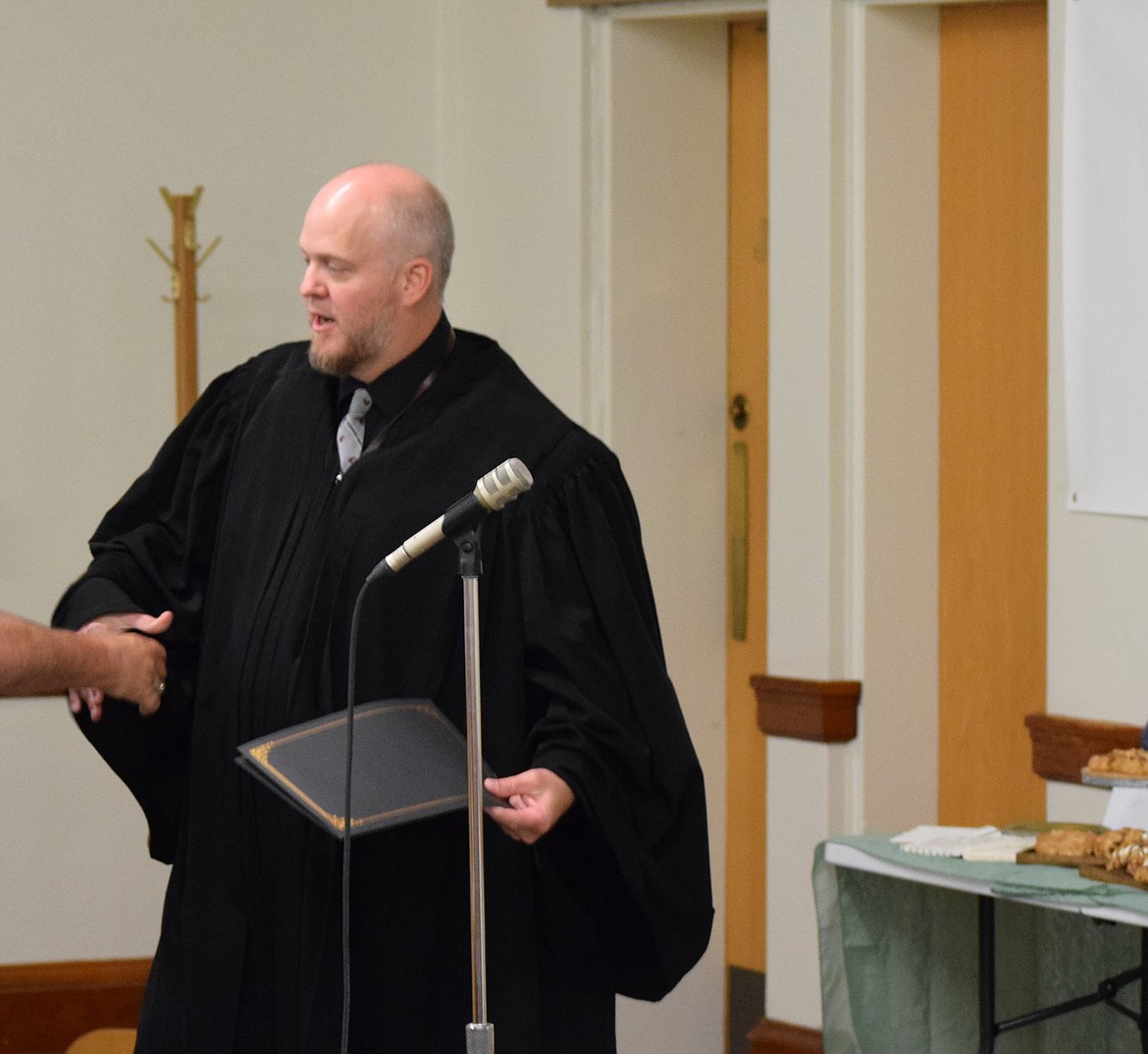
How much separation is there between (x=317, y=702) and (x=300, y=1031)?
475 mm

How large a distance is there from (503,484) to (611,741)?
701mm

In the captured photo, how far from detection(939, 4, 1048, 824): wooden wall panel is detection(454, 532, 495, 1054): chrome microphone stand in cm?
261

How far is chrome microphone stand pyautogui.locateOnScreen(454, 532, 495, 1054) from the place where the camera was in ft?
6.80

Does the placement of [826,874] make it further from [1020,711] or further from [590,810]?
[590,810]

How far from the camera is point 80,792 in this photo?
181 inches

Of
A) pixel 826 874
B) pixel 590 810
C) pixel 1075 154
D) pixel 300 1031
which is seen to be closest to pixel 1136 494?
pixel 1075 154

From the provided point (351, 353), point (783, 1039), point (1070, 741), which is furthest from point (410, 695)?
point (783, 1039)

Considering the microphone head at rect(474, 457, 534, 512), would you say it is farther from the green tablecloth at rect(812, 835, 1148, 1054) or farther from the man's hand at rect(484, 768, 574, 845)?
the green tablecloth at rect(812, 835, 1148, 1054)

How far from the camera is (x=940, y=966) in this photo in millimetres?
3871

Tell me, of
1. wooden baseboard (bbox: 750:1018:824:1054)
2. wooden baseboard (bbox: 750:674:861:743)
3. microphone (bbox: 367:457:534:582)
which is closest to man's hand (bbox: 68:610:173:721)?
microphone (bbox: 367:457:534:582)

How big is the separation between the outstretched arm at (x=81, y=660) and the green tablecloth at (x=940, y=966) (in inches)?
63.2

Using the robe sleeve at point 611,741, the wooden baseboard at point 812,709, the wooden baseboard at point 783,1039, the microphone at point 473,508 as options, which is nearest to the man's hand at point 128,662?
the robe sleeve at point 611,741

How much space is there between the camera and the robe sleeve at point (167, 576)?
2.79 m

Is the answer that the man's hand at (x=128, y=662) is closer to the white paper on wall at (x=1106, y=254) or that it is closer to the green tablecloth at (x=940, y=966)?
the green tablecloth at (x=940, y=966)
